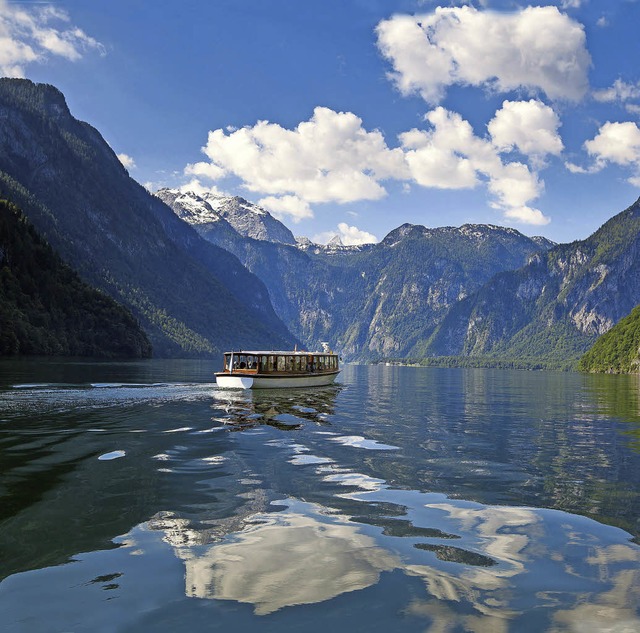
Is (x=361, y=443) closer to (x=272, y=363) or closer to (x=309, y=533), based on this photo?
(x=309, y=533)

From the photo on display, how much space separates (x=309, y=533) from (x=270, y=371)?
183 feet

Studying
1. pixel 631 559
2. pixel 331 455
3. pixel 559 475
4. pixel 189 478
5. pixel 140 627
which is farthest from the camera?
pixel 331 455

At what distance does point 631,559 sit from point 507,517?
359 centimetres

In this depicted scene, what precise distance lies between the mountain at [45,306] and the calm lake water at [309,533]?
13234cm

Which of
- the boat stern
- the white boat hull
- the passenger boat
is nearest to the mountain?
the passenger boat

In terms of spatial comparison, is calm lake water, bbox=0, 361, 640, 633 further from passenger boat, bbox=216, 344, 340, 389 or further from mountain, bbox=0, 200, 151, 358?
mountain, bbox=0, 200, 151, 358

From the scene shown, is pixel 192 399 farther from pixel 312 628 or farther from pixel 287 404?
pixel 312 628

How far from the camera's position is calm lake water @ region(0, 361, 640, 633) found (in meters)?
9.01

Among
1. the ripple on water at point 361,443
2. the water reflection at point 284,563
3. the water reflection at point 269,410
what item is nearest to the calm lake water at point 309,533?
the water reflection at point 284,563

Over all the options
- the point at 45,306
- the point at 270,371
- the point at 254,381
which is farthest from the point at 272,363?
the point at 45,306

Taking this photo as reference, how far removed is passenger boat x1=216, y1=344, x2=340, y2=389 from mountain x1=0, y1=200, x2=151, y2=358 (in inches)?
3565

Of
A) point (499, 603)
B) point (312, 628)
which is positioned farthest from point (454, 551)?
point (312, 628)

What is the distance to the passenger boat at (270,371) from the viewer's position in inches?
2574

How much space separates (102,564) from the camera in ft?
35.2
